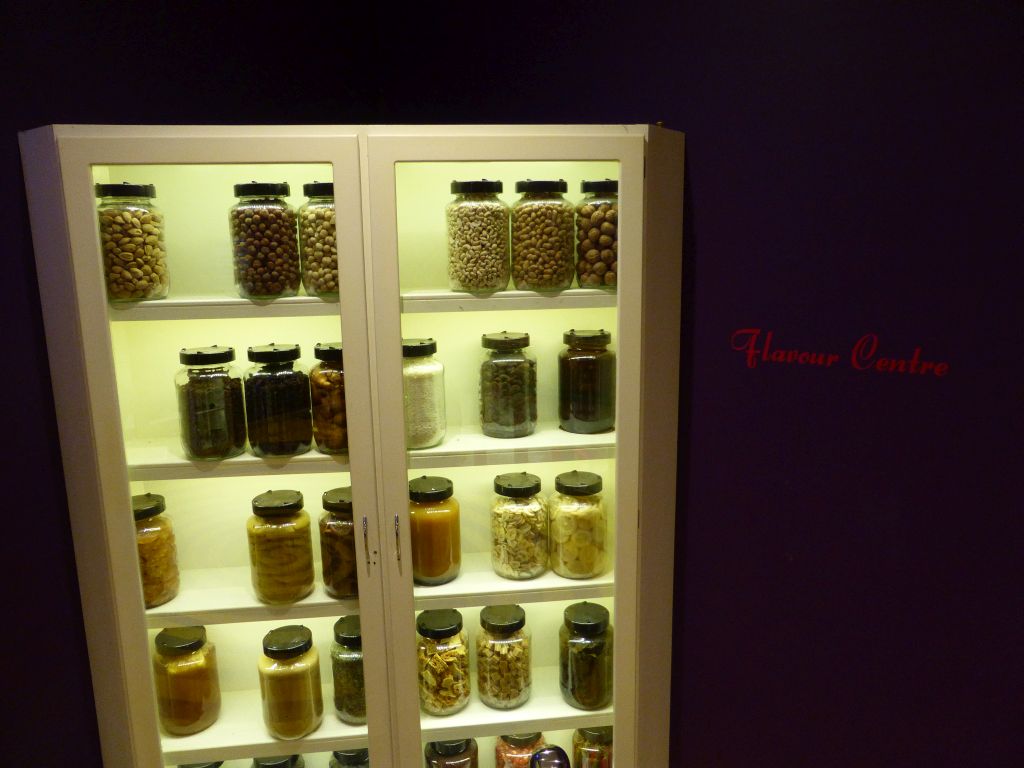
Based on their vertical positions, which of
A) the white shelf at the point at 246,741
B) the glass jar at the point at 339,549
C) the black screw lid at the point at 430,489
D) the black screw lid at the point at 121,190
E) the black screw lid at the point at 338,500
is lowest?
the white shelf at the point at 246,741

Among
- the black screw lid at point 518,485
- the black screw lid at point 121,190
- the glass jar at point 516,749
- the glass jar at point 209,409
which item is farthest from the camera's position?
the glass jar at point 516,749

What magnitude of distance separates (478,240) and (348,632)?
86 centimetres

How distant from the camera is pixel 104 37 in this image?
4.86 feet

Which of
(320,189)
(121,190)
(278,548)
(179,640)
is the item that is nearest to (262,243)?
(320,189)

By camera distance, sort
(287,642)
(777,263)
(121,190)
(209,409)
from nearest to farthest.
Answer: (121,190) → (209,409) → (287,642) → (777,263)

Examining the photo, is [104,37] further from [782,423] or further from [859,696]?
[859,696]

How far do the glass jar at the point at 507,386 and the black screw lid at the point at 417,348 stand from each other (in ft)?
0.39

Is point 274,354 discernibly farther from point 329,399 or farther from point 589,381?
point 589,381

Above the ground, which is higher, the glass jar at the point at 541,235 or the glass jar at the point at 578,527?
the glass jar at the point at 541,235

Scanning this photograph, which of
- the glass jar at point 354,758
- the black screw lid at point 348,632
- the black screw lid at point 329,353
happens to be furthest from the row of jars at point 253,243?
the glass jar at point 354,758

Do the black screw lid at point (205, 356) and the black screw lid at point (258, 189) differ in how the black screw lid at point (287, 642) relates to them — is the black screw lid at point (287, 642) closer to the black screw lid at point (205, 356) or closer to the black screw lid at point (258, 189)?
the black screw lid at point (205, 356)

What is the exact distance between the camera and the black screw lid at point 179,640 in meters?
1.45

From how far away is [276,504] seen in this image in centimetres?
143

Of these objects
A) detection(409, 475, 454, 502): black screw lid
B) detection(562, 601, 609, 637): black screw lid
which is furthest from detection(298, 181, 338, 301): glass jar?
detection(562, 601, 609, 637): black screw lid
